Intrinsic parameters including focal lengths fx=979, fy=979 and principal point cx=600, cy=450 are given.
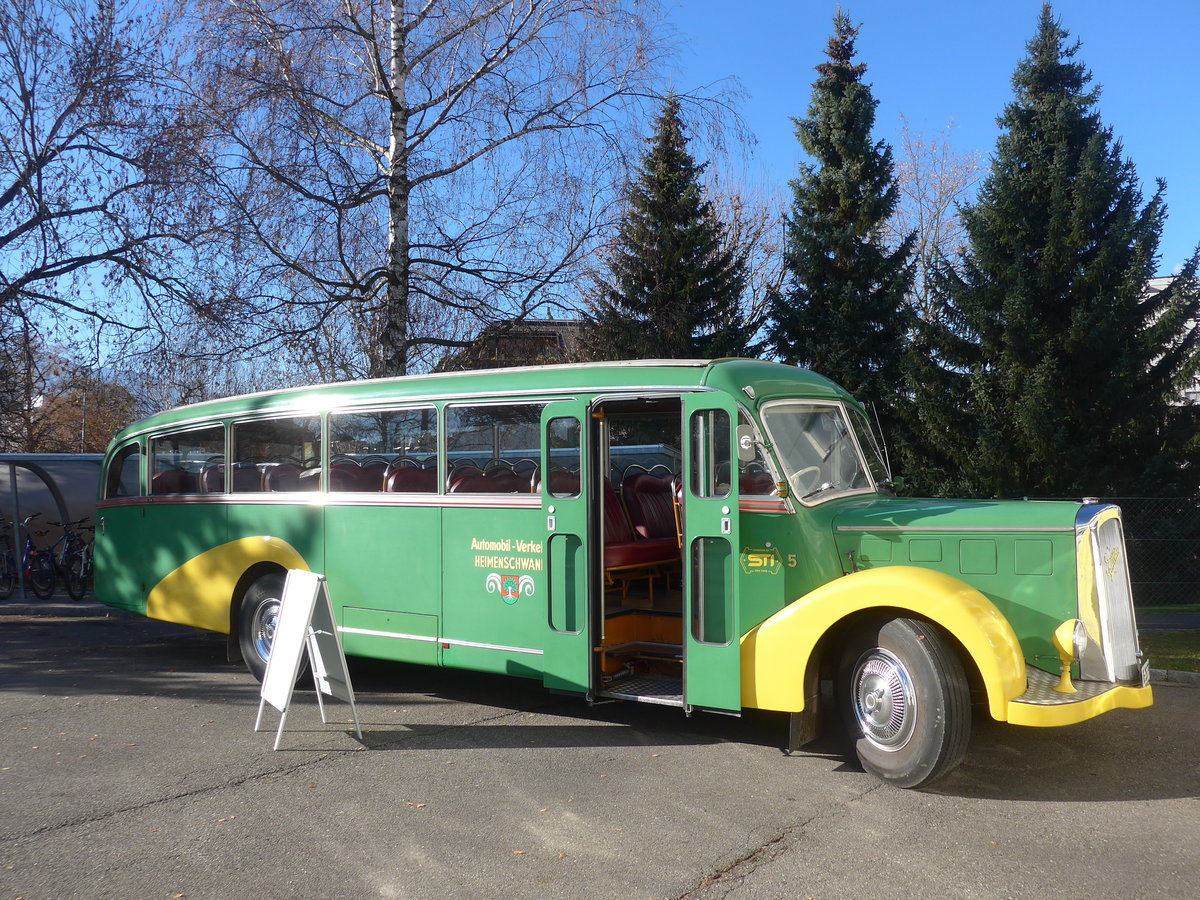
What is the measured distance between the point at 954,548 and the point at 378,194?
9.36m

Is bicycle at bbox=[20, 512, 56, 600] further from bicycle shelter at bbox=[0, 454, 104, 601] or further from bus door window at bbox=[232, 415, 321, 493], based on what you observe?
Answer: bus door window at bbox=[232, 415, 321, 493]

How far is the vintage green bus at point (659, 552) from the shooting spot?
5676 millimetres

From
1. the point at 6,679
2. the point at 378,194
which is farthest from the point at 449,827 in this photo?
the point at 378,194

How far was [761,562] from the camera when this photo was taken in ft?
20.6

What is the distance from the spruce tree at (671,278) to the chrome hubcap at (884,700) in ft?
50.1

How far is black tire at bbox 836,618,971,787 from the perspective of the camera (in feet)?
18.1

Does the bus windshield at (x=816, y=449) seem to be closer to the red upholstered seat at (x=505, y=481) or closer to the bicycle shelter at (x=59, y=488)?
the red upholstered seat at (x=505, y=481)

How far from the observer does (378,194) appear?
12812 millimetres

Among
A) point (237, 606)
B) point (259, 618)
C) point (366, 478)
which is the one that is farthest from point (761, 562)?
point (237, 606)

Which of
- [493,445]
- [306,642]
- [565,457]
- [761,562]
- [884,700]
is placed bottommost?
[884,700]

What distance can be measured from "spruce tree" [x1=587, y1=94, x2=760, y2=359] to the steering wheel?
14.3 metres

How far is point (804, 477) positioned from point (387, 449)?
142 inches

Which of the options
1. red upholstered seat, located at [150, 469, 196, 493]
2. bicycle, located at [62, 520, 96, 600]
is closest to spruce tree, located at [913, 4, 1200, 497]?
red upholstered seat, located at [150, 469, 196, 493]

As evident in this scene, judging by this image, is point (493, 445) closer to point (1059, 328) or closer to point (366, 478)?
point (366, 478)
